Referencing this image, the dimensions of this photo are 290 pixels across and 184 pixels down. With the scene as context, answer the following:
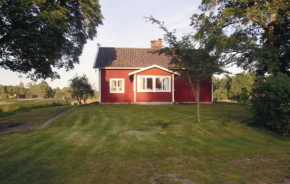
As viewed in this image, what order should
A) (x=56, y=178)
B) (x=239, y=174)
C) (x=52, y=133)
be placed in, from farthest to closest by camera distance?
(x=52, y=133), (x=239, y=174), (x=56, y=178)

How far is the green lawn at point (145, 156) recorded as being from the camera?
4898 mm

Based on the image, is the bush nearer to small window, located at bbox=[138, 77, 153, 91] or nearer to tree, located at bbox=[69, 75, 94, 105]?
small window, located at bbox=[138, 77, 153, 91]

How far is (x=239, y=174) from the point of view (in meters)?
5.10

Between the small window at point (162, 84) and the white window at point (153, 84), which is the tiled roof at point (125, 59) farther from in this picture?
the small window at point (162, 84)

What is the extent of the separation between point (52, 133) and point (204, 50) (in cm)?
758

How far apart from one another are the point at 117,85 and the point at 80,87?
511cm

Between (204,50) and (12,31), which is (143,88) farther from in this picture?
(12,31)

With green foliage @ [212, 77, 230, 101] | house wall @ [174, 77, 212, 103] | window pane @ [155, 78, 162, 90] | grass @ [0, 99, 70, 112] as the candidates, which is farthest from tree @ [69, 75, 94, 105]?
green foliage @ [212, 77, 230, 101]

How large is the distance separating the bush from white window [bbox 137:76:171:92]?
13064 mm

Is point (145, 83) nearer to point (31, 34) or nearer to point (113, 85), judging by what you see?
point (113, 85)

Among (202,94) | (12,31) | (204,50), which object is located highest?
(12,31)

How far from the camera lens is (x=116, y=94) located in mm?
22828

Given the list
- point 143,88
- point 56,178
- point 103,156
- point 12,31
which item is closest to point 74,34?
point 12,31

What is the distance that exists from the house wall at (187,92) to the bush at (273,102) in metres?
13.8
